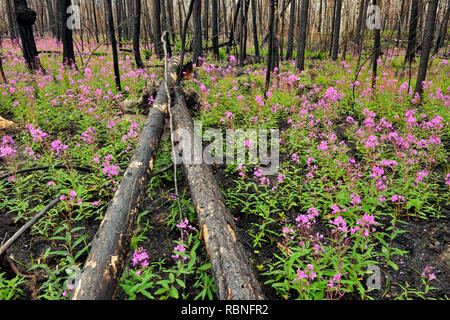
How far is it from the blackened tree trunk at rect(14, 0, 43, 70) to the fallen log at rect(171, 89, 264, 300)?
26.4ft

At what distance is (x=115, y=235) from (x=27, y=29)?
29.3 feet

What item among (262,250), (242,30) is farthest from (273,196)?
(242,30)

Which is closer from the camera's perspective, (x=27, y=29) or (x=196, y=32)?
(x=27, y=29)

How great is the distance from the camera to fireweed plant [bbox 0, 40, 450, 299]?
2178 mm

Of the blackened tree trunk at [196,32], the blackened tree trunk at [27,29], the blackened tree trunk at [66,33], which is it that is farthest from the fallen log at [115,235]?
the blackened tree trunk at [27,29]

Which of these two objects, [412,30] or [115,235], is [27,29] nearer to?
[115,235]

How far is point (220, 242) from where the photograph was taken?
7.11 ft

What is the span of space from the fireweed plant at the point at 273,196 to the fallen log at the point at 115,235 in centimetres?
22

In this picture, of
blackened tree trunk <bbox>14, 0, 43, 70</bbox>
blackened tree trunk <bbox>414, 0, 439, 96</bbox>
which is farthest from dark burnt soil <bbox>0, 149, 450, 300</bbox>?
blackened tree trunk <bbox>14, 0, 43, 70</bbox>

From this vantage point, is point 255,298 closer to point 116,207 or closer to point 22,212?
point 116,207

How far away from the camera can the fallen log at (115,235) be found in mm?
1729

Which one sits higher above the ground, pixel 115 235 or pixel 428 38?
pixel 428 38

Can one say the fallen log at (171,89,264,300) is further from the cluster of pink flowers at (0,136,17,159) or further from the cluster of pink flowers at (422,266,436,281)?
the cluster of pink flowers at (0,136,17,159)

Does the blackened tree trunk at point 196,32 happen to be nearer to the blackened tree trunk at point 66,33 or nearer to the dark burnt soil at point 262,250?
the blackened tree trunk at point 66,33
